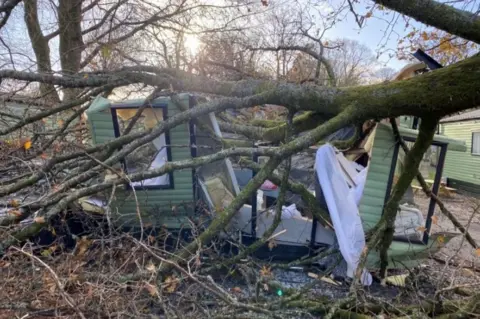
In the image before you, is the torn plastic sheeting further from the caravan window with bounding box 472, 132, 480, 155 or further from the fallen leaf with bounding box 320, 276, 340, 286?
the caravan window with bounding box 472, 132, 480, 155

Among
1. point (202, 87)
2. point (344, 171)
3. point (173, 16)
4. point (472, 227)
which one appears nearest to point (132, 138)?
point (202, 87)

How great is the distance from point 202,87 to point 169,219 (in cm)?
207

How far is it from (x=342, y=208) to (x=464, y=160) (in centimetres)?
1382

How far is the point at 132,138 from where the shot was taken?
12.4 feet

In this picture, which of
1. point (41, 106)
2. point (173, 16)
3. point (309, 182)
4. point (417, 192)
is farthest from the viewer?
point (417, 192)

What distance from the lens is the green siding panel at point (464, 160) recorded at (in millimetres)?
13575

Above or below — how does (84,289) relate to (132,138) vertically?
below

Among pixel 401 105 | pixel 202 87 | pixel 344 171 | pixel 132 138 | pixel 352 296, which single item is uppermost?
pixel 202 87

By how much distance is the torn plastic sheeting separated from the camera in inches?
149

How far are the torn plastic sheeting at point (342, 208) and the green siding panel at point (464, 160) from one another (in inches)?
485

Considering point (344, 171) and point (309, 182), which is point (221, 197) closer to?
point (344, 171)

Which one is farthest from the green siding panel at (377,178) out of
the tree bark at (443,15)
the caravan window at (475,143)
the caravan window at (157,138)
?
the caravan window at (475,143)

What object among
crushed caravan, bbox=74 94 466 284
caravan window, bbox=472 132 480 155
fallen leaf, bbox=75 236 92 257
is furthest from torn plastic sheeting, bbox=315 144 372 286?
caravan window, bbox=472 132 480 155

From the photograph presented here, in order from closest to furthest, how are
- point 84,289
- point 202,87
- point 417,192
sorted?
point 84,289 < point 202,87 < point 417,192
